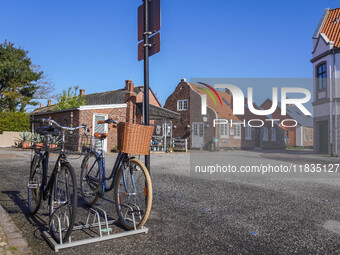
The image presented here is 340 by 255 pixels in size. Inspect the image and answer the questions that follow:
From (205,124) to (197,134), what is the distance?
4.43 feet

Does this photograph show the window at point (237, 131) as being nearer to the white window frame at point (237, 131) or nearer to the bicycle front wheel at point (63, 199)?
the white window frame at point (237, 131)

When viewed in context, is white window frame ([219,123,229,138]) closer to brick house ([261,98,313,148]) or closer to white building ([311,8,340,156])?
white building ([311,8,340,156])

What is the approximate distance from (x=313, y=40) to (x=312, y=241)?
23.5 m

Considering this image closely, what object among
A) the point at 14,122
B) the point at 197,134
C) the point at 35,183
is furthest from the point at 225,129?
the point at 35,183

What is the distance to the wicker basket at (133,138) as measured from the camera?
10.6 ft

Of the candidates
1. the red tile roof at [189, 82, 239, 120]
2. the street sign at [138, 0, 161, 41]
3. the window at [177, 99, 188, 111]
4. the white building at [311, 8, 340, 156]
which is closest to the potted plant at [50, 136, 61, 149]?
the street sign at [138, 0, 161, 41]

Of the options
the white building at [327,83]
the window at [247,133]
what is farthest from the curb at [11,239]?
the window at [247,133]

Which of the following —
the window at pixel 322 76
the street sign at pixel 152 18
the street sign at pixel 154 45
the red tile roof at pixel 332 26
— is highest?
the red tile roof at pixel 332 26

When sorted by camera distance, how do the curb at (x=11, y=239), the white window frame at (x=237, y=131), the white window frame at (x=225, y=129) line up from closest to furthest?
the curb at (x=11, y=239) < the white window frame at (x=225, y=129) < the white window frame at (x=237, y=131)

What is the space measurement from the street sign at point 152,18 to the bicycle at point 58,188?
1.61m

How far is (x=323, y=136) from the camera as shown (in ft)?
71.4

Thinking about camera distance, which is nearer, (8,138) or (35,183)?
(35,183)

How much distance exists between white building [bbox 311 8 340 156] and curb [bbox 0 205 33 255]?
19.7 metres

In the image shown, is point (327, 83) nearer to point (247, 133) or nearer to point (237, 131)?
point (237, 131)
